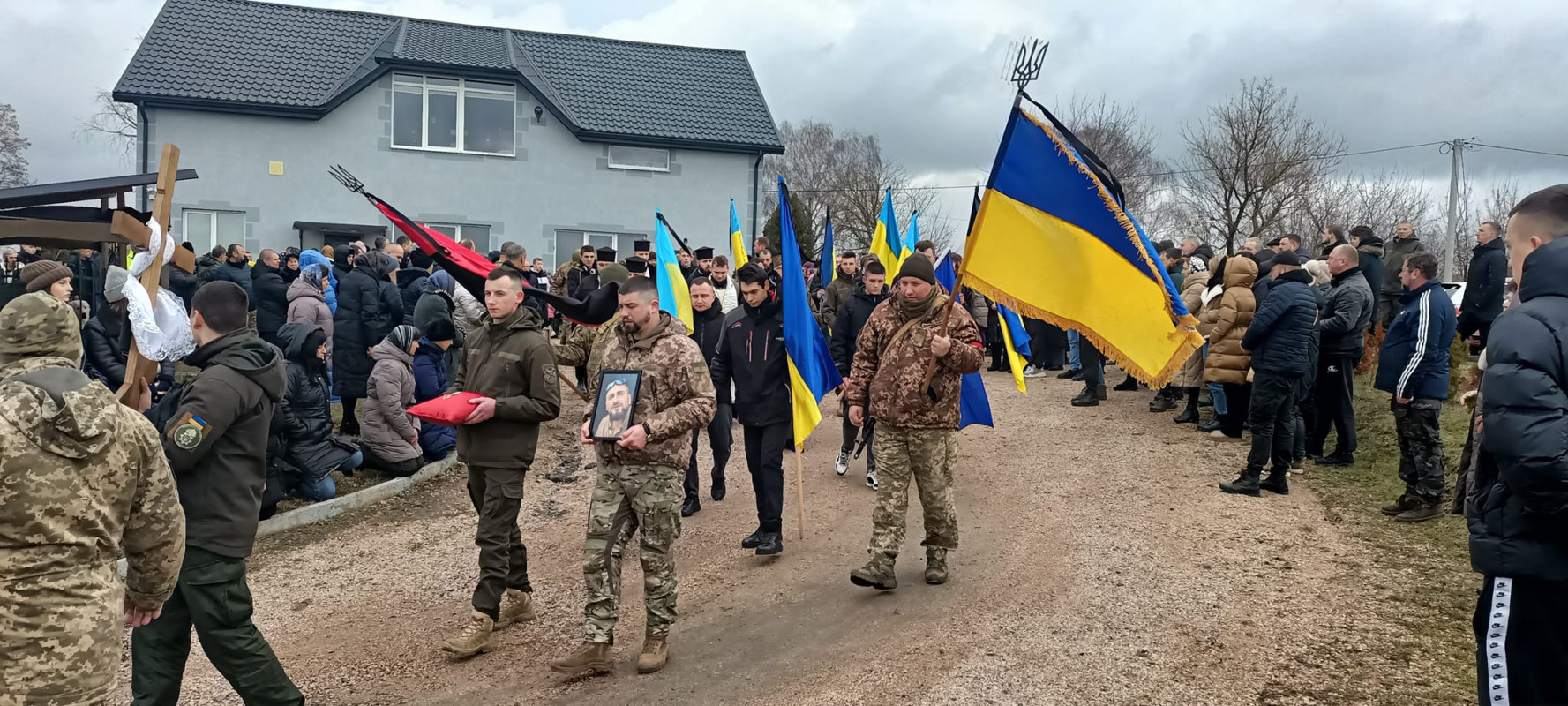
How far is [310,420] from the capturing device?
7.81 meters

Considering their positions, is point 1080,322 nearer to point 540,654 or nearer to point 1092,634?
point 1092,634

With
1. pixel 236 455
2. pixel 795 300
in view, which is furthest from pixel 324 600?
pixel 795 300

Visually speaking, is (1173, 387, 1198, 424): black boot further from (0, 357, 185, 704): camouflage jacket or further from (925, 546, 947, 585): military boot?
(0, 357, 185, 704): camouflage jacket

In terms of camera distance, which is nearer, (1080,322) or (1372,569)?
(1080,322)

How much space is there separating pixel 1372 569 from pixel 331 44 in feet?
80.3

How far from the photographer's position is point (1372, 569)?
250 inches

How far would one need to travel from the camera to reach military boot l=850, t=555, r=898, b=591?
19.6 ft

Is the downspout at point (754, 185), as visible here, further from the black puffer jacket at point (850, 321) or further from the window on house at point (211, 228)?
the black puffer jacket at point (850, 321)

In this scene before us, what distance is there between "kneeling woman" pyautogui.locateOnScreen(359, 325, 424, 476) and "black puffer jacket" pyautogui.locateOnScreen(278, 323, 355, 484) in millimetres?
536

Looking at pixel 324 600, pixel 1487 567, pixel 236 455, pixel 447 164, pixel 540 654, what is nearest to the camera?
pixel 1487 567

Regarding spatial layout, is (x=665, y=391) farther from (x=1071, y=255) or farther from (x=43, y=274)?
(x=43, y=274)

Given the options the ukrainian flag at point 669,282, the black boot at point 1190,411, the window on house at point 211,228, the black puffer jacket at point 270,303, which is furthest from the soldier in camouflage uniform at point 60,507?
the window on house at point 211,228

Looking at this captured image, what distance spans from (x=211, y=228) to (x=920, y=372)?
804 inches

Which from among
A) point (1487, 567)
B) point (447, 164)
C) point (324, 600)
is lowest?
point (324, 600)
